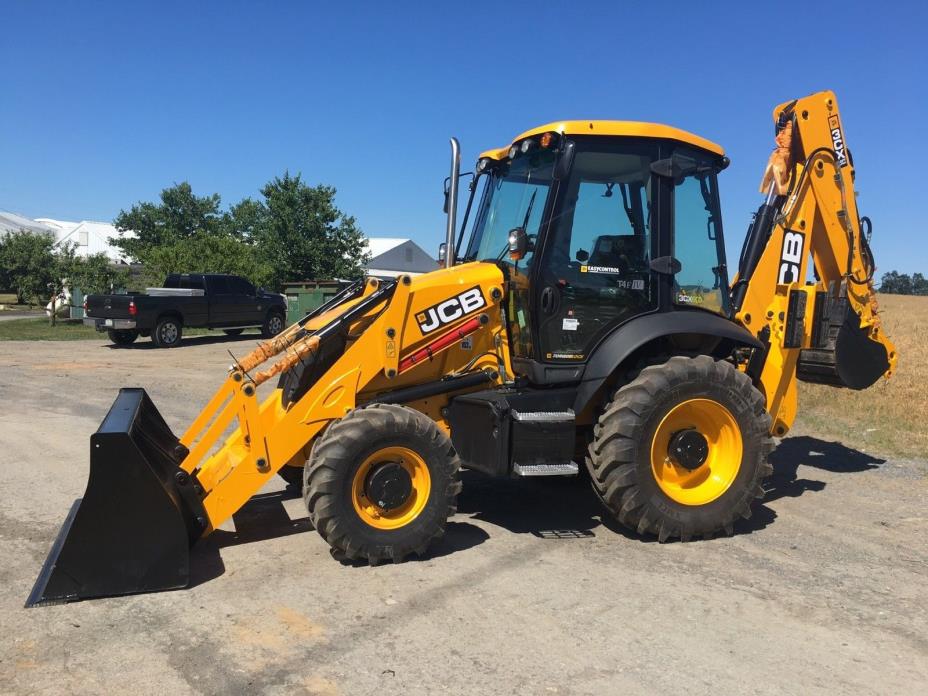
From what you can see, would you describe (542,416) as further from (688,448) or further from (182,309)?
(182,309)

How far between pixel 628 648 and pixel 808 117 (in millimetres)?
4781

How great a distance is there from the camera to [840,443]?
28.6 ft

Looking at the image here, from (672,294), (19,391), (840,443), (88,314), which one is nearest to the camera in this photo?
(672,294)

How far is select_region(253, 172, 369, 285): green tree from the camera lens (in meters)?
36.0

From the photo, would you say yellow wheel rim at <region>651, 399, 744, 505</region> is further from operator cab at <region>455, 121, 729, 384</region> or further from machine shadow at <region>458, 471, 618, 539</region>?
operator cab at <region>455, 121, 729, 384</region>

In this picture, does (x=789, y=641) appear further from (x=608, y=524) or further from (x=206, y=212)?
(x=206, y=212)

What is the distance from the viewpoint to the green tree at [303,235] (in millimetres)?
36000

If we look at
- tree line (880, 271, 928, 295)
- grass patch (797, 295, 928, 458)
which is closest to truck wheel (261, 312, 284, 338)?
grass patch (797, 295, 928, 458)

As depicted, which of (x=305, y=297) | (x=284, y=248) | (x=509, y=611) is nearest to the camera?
(x=509, y=611)

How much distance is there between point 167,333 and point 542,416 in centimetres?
1660

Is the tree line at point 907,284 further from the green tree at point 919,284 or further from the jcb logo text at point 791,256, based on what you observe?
the jcb logo text at point 791,256

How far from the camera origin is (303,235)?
3647 centimetres

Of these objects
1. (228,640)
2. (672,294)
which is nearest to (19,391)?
(228,640)

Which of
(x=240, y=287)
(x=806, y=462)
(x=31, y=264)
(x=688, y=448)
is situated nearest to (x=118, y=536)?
(x=688, y=448)
